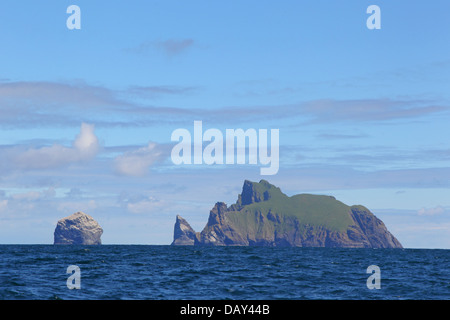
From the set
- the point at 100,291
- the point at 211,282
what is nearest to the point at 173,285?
the point at 211,282

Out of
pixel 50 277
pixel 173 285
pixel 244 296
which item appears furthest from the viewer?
pixel 50 277

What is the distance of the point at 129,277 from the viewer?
5031 centimetres

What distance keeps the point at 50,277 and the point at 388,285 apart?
1118 inches
